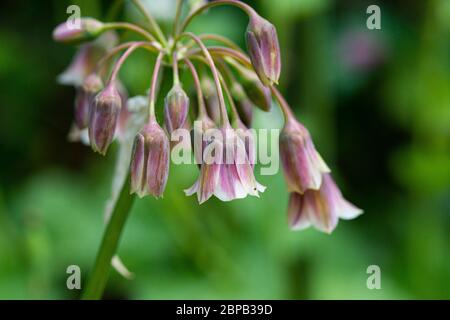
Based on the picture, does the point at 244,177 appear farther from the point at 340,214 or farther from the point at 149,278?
the point at 149,278

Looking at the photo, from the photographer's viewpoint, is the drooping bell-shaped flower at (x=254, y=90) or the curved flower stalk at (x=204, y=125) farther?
the drooping bell-shaped flower at (x=254, y=90)

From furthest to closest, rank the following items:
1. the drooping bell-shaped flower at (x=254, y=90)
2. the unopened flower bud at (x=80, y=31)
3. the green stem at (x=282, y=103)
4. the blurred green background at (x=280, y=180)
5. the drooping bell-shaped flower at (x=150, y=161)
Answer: the blurred green background at (x=280, y=180) → the unopened flower bud at (x=80, y=31) → the drooping bell-shaped flower at (x=254, y=90) → the green stem at (x=282, y=103) → the drooping bell-shaped flower at (x=150, y=161)

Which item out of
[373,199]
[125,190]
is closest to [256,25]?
[125,190]

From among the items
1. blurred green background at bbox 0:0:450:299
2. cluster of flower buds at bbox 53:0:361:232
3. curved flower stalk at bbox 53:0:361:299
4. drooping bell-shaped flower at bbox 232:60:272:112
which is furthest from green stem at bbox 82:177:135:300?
blurred green background at bbox 0:0:450:299

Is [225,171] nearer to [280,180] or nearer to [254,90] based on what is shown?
[254,90]

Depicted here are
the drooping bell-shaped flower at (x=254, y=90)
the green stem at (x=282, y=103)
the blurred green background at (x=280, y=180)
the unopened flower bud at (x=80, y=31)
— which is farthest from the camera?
the blurred green background at (x=280, y=180)

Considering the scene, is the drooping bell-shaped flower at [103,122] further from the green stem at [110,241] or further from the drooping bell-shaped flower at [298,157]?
the drooping bell-shaped flower at [298,157]

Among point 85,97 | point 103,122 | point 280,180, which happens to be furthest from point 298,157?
point 280,180

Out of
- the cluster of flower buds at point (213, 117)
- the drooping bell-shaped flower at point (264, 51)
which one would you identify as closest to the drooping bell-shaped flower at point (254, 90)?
the cluster of flower buds at point (213, 117)
